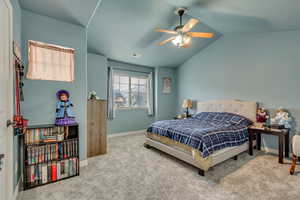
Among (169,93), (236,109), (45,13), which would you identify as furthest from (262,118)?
(45,13)

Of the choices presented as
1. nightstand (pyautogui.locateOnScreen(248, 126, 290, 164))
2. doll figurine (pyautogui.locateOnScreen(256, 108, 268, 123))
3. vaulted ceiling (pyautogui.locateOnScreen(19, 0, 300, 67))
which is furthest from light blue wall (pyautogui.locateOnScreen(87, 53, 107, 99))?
doll figurine (pyautogui.locateOnScreen(256, 108, 268, 123))

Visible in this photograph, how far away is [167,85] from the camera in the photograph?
18.2ft

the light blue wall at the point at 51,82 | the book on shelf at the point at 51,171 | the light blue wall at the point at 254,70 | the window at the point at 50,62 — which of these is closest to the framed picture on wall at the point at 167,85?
the light blue wall at the point at 254,70

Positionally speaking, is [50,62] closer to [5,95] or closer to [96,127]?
[5,95]

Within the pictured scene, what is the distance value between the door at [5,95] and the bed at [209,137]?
7.48ft

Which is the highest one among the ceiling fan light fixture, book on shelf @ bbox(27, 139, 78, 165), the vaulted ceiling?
the vaulted ceiling

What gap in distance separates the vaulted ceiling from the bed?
1.91 meters

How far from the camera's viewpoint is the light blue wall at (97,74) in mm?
3947

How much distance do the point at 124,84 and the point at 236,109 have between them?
3465 millimetres

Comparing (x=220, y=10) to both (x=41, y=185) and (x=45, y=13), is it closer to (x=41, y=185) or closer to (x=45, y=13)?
(x=45, y=13)

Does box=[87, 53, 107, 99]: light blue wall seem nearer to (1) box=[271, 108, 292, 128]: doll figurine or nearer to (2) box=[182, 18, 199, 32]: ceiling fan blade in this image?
(2) box=[182, 18, 199, 32]: ceiling fan blade

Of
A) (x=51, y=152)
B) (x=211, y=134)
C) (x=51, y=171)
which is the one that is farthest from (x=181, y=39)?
(x=51, y=171)

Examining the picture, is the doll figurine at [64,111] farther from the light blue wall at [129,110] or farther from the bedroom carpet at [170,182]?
the light blue wall at [129,110]

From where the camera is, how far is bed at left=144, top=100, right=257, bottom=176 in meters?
2.28
